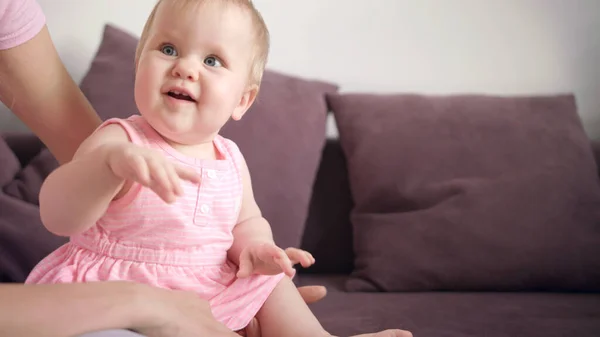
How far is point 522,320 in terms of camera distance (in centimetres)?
124

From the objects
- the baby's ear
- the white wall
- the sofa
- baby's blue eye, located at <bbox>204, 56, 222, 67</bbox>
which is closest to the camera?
baby's blue eye, located at <bbox>204, 56, 222, 67</bbox>

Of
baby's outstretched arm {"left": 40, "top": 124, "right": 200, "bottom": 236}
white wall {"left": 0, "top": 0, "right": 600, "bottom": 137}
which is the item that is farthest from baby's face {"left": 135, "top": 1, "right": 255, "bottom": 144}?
white wall {"left": 0, "top": 0, "right": 600, "bottom": 137}

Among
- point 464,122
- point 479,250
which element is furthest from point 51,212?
point 464,122

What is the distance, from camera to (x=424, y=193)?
4.96ft

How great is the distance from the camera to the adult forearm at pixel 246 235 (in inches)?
38.0

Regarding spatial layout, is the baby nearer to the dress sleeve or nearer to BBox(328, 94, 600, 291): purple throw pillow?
the dress sleeve

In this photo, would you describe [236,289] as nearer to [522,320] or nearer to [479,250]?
[522,320]

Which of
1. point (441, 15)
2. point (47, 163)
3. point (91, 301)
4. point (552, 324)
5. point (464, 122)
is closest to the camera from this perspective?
point (91, 301)

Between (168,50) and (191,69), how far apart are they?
0.23ft

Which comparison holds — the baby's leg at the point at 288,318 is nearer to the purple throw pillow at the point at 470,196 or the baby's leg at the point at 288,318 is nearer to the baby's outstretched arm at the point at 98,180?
the baby's outstretched arm at the point at 98,180

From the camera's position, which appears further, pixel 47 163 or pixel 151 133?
pixel 47 163

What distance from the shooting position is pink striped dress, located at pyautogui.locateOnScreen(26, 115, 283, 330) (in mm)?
863

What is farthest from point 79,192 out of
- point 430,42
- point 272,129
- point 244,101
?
point 430,42

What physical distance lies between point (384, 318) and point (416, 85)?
935 mm
